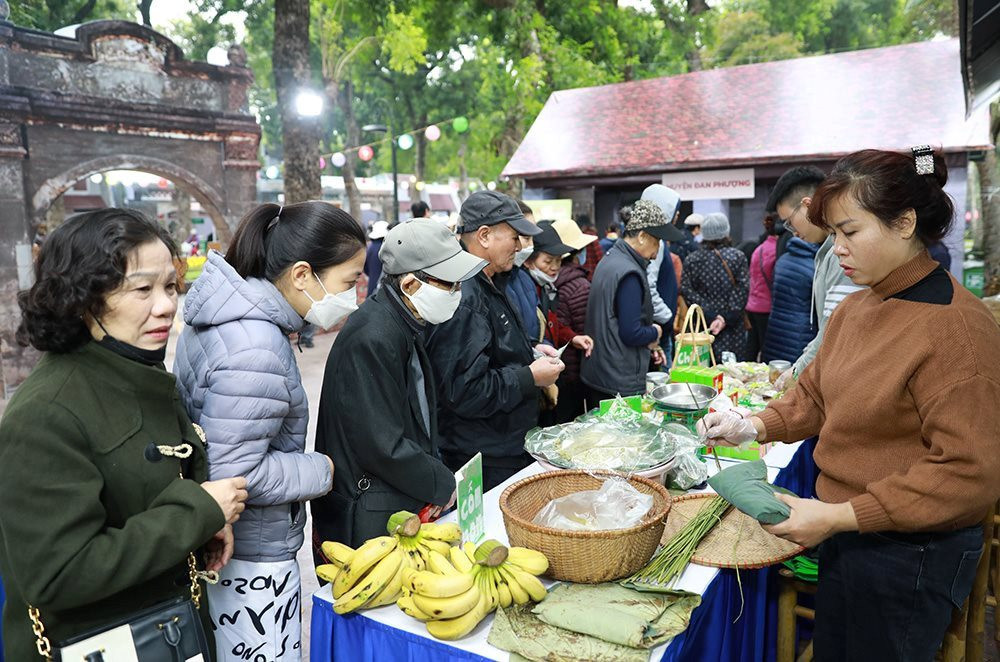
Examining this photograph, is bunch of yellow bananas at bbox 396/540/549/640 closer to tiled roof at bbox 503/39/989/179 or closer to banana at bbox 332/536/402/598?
banana at bbox 332/536/402/598

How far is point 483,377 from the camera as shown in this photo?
266cm

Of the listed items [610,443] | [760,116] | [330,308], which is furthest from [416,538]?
[760,116]

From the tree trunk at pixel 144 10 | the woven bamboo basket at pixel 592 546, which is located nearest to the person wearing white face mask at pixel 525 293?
the woven bamboo basket at pixel 592 546

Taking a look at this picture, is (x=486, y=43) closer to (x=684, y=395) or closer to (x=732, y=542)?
(x=684, y=395)

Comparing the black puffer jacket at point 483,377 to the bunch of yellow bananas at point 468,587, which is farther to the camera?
the black puffer jacket at point 483,377

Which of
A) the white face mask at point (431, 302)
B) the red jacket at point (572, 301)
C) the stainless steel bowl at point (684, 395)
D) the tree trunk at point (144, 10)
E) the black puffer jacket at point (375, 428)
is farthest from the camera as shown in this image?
the tree trunk at point (144, 10)

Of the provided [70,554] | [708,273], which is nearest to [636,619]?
[70,554]

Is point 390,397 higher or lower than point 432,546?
higher

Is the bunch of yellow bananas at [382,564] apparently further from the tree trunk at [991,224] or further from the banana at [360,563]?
the tree trunk at [991,224]

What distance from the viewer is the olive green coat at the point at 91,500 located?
4.25ft

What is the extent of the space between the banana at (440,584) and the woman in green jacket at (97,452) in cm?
48

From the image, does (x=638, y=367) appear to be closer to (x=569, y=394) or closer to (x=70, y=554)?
(x=569, y=394)

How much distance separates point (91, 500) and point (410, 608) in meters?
0.75

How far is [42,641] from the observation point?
1403mm
